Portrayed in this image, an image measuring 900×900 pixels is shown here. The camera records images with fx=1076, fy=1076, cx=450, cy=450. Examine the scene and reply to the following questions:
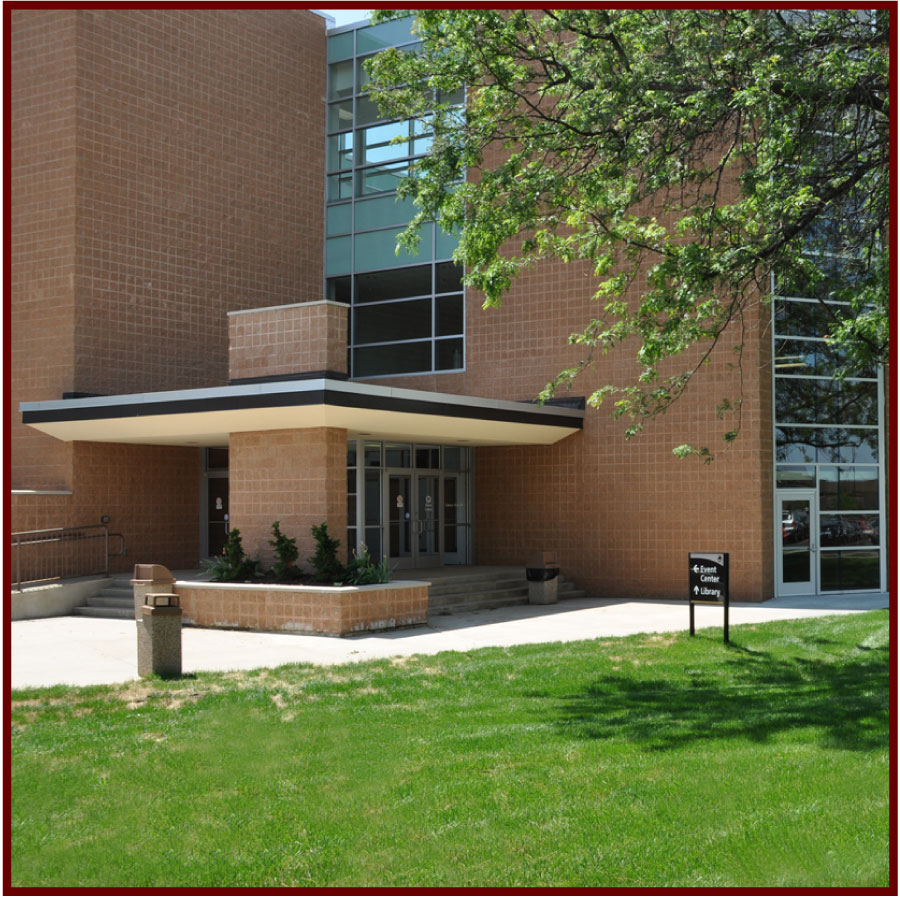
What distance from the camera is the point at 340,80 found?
2680cm

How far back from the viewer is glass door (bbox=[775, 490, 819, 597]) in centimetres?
2102

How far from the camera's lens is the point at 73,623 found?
714 inches

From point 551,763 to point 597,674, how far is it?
4.06 meters

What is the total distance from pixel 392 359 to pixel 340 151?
219 inches

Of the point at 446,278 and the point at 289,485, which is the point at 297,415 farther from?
the point at 446,278

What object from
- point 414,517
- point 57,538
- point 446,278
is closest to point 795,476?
point 414,517

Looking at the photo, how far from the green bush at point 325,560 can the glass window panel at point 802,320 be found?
9826mm

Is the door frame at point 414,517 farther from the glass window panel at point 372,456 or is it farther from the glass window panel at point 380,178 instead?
the glass window panel at point 380,178

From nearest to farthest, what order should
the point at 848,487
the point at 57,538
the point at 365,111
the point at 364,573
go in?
the point at 364,573, the point at 57,538, the point at 848,487, the point at 365,111

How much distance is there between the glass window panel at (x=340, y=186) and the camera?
26328 millimetres

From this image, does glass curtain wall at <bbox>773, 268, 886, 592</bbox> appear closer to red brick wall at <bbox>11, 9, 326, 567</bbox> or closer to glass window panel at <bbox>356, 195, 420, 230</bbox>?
glass window panel at <bbox>356, 195, 420, 230</bbox>

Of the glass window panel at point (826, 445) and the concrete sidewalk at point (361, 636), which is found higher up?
the glass window panel at point (826, 445)

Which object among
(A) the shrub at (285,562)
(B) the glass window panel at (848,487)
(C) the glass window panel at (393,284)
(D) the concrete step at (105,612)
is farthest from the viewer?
(C) the glass window panel at (393,284)

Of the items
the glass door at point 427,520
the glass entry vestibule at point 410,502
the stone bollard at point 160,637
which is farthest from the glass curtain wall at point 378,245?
the stone bollard at point 160,637
